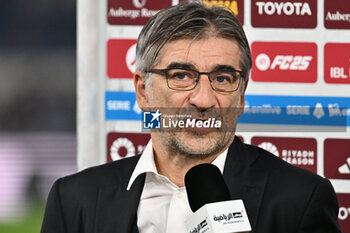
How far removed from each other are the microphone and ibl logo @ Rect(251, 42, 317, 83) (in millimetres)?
1010

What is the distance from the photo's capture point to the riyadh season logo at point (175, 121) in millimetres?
1600

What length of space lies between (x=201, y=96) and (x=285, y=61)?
2.86 feet

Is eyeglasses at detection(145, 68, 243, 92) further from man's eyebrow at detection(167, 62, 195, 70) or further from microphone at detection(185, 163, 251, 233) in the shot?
microphone at detection(185, 163, 251, 233)

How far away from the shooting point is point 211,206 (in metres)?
1.32

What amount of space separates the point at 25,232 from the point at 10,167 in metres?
1.11

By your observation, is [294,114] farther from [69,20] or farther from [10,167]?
[69,20]

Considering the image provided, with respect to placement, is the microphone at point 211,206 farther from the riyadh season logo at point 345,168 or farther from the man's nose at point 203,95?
the riyadh season logo at point 345,168

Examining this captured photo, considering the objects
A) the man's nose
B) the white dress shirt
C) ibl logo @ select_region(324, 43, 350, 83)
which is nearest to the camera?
the man's nose

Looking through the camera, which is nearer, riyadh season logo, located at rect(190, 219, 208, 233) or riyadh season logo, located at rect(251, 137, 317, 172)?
riyadh season logo, located at rect(190, 219, 208, 233)

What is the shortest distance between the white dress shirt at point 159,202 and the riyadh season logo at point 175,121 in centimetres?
14

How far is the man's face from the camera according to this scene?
5.28 ft

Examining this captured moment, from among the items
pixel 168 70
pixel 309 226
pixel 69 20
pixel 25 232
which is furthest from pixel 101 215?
pixel 69 20

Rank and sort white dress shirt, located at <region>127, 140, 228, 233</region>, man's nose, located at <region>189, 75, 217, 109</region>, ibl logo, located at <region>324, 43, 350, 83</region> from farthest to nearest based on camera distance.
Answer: ibl logo, located at <region>324, 43, 350, 83</region>
white dress shirt, located at <region>127, 140, 228, 233</region>
man's nose, located at <region>189, 75, 217, 109</region>

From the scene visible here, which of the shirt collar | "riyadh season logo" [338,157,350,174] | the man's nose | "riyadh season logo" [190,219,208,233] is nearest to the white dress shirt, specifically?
Answer: the shirt collar
